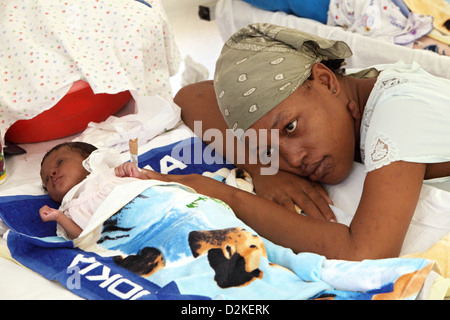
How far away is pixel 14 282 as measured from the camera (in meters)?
1.10

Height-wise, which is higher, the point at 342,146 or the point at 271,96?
the point at 271,96

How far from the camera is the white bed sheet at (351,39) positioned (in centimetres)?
193

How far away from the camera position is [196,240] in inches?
43.0

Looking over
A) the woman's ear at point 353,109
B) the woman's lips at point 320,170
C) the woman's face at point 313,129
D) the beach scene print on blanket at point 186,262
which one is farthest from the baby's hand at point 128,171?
the woman's ear at point 353,109

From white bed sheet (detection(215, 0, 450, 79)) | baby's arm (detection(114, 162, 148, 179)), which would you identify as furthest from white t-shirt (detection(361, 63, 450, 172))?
white bed sheet (detection(215, 0, 450, 79))

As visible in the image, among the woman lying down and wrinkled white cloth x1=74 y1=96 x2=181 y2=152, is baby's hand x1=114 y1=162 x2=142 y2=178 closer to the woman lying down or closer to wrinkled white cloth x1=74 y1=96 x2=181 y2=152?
the woman lying down

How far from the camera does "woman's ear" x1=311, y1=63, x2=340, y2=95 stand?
1.35 m

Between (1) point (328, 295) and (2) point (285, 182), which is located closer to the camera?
(1) point (328, 295)

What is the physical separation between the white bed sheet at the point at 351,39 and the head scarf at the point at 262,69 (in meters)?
0.67

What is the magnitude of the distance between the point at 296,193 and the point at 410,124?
→ 0.36m

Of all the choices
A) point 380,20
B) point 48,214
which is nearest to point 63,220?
point 48,214
